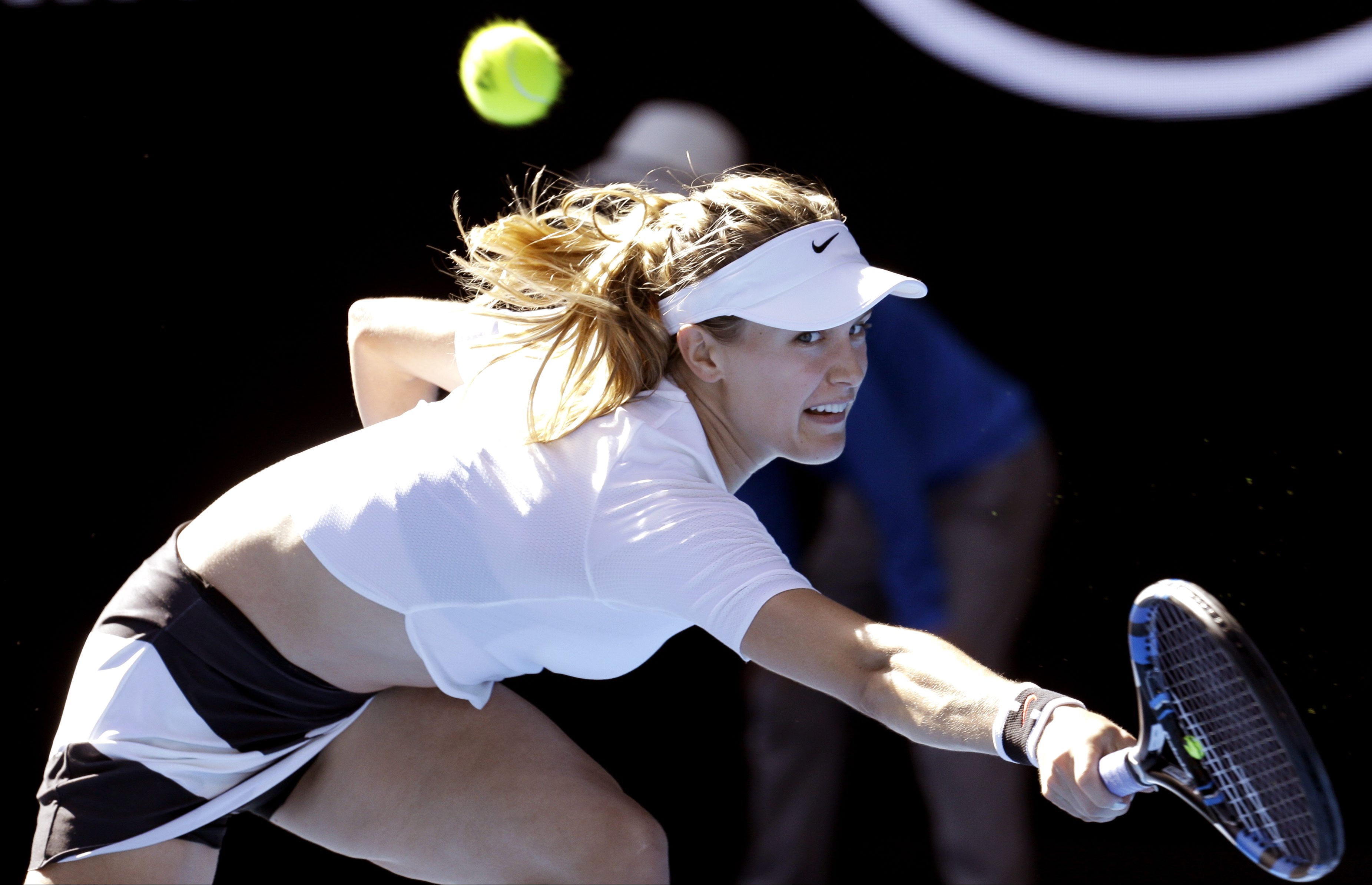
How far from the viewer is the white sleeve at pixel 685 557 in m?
1.27

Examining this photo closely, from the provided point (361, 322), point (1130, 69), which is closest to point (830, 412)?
point (361, 322)

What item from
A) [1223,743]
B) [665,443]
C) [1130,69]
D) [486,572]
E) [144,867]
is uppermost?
[1130,69]

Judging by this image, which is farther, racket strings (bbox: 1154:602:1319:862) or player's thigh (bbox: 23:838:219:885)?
player's thigh (bbox: 23:838:219:885)

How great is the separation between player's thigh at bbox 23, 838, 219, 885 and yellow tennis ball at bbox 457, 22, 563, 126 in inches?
60.8

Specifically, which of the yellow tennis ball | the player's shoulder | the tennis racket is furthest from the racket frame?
the yellow tennis ball

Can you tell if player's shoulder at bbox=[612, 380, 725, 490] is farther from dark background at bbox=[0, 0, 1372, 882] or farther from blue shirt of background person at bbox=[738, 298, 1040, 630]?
dark background at bbox=[0, 0, 1372, 882]

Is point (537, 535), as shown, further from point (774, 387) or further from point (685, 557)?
point (774, 387)

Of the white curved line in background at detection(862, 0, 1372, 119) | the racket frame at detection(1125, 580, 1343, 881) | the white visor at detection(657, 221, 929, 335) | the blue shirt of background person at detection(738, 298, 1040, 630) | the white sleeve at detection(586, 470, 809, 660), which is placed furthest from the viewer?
the blue shirt of background person at detection(738, 298, 1040, 630)

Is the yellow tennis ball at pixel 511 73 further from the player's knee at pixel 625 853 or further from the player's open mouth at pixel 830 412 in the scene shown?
the player's knee at pixel 625 853

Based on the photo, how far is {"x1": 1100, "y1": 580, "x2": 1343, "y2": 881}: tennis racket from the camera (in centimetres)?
103

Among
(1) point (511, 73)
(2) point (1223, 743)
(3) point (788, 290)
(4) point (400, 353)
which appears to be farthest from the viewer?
(1) point (511, 73)

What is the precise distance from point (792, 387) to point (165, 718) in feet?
2.97

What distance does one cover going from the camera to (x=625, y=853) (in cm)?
152

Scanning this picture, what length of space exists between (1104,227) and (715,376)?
3.96 feet
